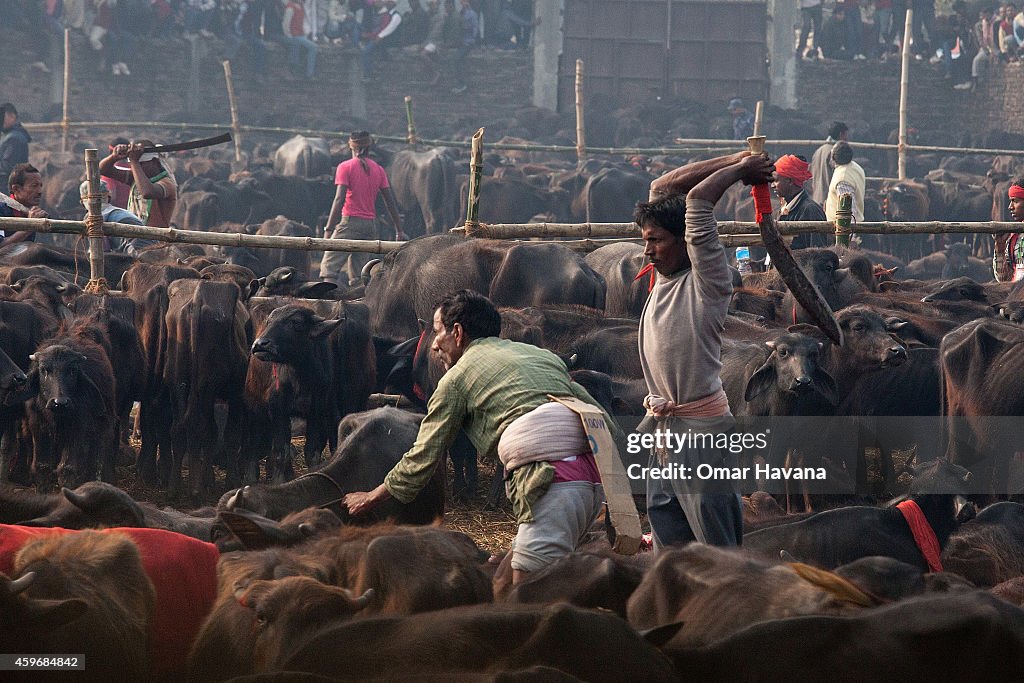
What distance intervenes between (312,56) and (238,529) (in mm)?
31243

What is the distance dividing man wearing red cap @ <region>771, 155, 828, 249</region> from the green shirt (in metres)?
7.51

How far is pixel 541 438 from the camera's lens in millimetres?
4660

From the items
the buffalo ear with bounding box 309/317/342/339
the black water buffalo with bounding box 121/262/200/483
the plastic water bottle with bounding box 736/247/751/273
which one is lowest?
the black water buffalo with bounding box 121/262/200/483

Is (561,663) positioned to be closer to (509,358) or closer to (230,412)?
(509,358)

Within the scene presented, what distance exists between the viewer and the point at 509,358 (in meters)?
4.81

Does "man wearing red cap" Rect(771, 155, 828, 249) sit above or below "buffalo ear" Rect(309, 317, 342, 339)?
above

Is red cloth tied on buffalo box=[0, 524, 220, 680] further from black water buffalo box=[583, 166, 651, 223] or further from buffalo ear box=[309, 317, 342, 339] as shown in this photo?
black water buffalo box=[583, 166, 651, 223]

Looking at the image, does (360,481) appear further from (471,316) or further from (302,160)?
(302,160)

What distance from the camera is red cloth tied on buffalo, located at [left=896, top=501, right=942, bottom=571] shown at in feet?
17.8

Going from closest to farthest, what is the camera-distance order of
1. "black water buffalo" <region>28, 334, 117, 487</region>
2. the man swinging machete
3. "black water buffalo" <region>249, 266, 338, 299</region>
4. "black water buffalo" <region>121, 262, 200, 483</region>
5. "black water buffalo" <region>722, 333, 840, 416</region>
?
"black water buffalo" <region>722, 333, 840, 416</region> → "black water buffalo" <region>28, 334, 117, 487</region> → "black water buffalo" <region>121, 262, 200, 483</region> → "black water buffalo" <region>249, 266, 338, 299</region> → the man swinging machete

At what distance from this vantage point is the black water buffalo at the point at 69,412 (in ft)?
25.7

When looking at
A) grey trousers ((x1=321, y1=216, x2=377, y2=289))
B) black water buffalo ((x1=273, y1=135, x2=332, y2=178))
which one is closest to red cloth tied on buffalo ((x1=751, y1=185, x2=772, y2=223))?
grey trousers ((x1=321, y1=216, x2=377, y2=289))

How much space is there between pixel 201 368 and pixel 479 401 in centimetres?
443

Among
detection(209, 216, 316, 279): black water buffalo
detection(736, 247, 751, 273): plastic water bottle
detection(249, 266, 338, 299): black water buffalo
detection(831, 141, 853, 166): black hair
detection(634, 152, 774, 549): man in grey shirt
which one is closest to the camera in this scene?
detection(634, 152, 774, 549): man in grey shirt
